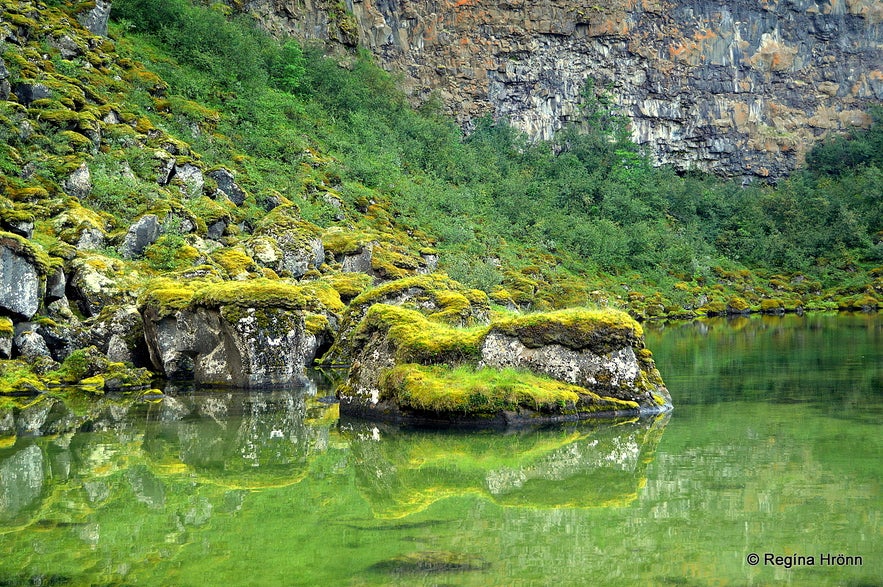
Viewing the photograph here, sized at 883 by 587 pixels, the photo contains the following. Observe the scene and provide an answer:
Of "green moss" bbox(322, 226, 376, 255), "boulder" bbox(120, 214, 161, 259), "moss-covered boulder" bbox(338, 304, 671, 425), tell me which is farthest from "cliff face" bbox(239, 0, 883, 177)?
"moss-covered boulder" bbox(338, 304, 671, 425)

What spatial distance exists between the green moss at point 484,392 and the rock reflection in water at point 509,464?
28.6 inches

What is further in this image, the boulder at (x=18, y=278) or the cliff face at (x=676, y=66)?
the cliff face at (x=676, y=66)

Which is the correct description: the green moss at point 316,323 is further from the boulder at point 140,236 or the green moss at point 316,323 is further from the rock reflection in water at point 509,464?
the rock reflection in water at point 509,464

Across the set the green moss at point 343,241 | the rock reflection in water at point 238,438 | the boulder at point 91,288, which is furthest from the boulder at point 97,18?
the rock reflection in water at point 238,438

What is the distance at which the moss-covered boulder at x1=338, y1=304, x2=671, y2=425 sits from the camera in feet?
54.9

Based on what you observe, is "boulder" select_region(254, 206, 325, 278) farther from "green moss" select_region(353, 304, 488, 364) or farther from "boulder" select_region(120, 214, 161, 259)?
"green moss" select_region(353, 304, 488, 364)

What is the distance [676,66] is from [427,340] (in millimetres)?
90921

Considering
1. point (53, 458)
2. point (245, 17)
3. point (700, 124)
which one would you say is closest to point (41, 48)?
point (245, 17)

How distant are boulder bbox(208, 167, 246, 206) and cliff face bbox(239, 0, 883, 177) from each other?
168 ft

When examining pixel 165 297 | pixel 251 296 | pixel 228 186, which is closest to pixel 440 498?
pixel 251 296

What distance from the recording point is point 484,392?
16688 mm

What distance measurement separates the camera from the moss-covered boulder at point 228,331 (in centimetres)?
2358

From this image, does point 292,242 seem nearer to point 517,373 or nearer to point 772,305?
point 517,373

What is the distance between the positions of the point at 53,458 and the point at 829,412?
15625 millimetres
